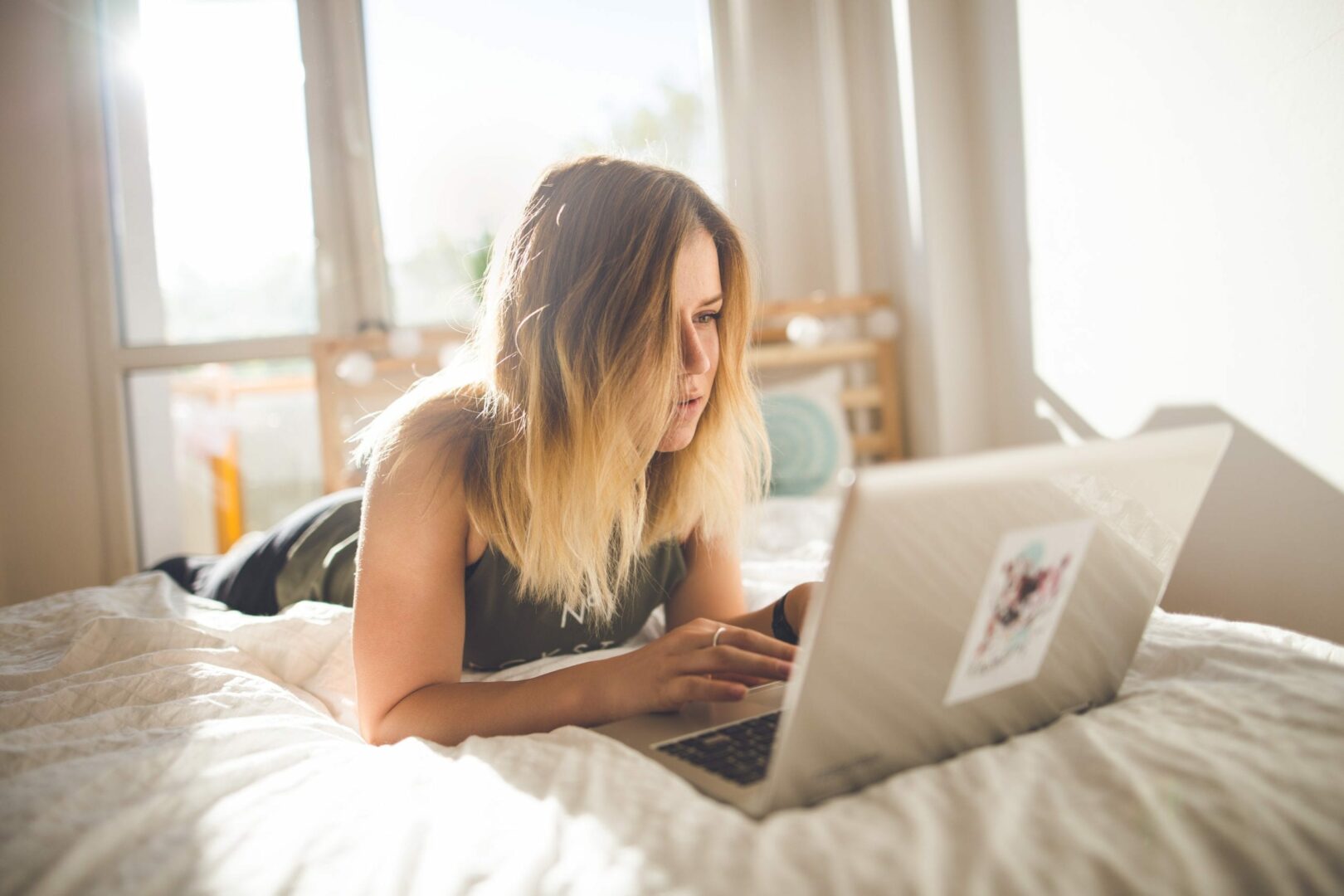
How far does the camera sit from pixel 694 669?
721 millimetres

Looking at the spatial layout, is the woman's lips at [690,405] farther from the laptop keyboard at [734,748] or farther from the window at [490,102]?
the window at [490,102]

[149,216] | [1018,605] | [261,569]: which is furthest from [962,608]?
[149,216]

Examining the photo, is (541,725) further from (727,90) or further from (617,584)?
(727,90)

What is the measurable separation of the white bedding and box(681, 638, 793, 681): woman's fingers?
105mm

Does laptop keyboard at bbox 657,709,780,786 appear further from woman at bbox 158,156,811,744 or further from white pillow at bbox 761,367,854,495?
white pillow at bbox 761,367,854,495

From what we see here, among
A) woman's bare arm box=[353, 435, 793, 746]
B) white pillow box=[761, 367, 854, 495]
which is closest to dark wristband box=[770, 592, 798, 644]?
woman's bare arm box=[353, 435, 793, 746]

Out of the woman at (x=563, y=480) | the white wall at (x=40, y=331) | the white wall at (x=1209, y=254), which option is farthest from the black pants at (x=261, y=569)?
the white wall at (x=40, y=331)

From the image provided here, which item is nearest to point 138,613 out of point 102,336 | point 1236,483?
point 1236,483

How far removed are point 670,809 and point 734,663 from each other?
175mm

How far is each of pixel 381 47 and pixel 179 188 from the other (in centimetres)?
77

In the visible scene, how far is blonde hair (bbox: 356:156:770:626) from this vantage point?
902 mm

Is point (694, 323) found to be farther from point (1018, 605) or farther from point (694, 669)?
point (1018, 605)

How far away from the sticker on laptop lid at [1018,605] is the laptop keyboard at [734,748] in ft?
0.45

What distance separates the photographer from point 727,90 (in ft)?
8.89
